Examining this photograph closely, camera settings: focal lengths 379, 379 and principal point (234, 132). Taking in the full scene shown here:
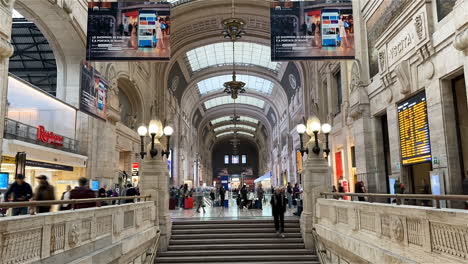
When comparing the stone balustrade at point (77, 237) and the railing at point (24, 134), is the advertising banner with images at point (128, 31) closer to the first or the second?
the stone balustrade at point (77, 237)

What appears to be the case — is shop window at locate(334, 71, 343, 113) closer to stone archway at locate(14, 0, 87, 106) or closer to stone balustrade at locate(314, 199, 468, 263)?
stone balustrade at locate(314, 199, 468, 263)

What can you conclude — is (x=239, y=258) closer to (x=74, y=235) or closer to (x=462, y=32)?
(x=74, y=235)

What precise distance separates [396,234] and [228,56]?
87.6 ft

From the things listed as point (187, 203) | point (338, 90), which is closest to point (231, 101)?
point (187, 203)

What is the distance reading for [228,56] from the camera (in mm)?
30547

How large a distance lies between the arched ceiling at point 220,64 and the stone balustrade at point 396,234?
15.0 m

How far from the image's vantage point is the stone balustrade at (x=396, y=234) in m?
3.86

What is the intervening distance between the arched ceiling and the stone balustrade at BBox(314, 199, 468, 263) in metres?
15.0

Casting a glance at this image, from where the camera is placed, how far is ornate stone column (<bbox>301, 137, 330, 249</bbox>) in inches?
403

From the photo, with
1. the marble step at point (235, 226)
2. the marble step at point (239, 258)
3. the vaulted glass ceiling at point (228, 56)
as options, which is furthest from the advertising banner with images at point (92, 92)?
the vaulted glass ceiling at point (228, 56)

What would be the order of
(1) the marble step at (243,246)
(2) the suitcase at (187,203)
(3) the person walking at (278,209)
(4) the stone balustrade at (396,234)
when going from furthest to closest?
1. (2) the suitcase at (187,203)
2. (3) the person walking at (278,209)
3. (1) the marble step at (243,246)
4. (4) the stone balustrade at (396,234)

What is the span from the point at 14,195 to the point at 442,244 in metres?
6.22

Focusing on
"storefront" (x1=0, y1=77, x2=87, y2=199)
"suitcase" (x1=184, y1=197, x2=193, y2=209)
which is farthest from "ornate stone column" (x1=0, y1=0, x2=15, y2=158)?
"suitcase" (x1=184, y1=197, x2=193, y2=209)

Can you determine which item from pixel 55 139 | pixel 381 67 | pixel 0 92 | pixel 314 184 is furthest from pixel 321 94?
pixel 0 92
